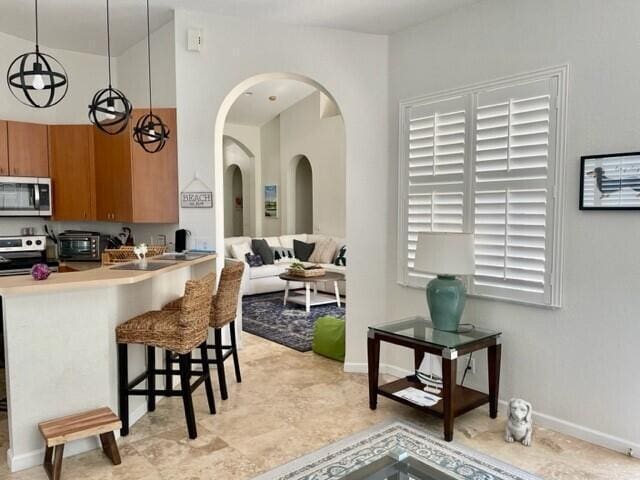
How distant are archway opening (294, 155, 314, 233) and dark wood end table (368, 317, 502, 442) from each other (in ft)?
23.8

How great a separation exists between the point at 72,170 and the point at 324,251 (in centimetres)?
460

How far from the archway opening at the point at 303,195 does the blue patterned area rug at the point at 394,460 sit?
25.4ft

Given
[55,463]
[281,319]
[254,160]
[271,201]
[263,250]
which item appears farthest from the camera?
[271,201]

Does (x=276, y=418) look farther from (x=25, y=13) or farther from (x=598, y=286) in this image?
(x=25, y=13)

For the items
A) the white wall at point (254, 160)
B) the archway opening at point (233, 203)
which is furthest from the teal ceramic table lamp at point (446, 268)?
the archway opening at point (233, 203)

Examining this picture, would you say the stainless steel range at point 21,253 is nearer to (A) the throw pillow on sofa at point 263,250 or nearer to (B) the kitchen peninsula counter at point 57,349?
(B) the kitchen peninsula counter at point 57,349

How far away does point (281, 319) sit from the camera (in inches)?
245

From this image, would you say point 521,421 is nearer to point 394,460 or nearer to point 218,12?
point 394,460

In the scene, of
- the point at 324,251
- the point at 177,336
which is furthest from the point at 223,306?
the point at 324,251

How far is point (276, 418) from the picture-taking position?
3307 millimetres

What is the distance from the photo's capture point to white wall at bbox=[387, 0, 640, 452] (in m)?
2.80

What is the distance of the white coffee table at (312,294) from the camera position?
6.63 m

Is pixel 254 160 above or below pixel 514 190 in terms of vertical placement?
above

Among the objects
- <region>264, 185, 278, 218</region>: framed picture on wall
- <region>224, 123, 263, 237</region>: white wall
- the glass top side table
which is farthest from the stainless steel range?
<region>264, 185, 278, 218</region>: framed picture on wall
